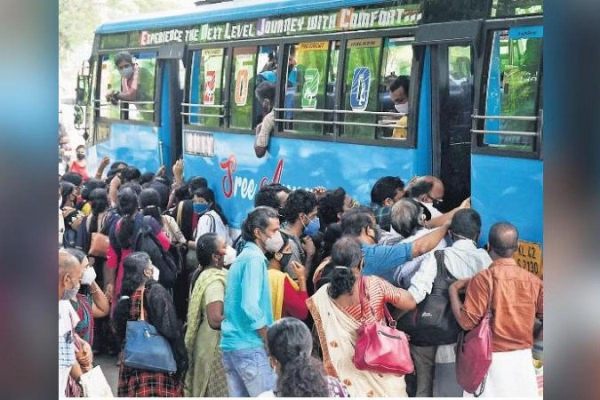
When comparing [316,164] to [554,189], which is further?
[316,164]

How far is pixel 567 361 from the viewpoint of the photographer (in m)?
5.23

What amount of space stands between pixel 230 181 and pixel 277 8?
82 centimetres

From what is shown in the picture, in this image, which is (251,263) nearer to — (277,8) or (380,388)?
(380,388)

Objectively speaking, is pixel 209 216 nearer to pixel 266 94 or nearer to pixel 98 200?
pixel 98 200

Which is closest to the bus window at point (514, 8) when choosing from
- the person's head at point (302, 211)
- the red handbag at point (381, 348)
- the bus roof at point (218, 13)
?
the bus roof at point (218, 13)

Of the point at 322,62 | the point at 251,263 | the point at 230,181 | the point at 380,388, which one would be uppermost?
the point at 322,62

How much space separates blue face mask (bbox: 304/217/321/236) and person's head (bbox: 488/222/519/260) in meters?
0.76

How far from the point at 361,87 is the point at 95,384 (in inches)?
68.9

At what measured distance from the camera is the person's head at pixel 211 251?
529cm

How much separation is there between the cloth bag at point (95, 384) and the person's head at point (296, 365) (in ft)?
2.51

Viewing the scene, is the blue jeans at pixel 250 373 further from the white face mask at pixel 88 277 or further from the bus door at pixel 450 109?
the bus door at pixel 450 109

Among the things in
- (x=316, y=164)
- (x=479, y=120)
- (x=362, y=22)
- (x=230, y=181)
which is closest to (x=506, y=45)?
(x=479, y=120)

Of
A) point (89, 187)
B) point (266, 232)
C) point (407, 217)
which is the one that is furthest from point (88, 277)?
point (407, 217)

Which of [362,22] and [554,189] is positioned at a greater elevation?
[362,22]
